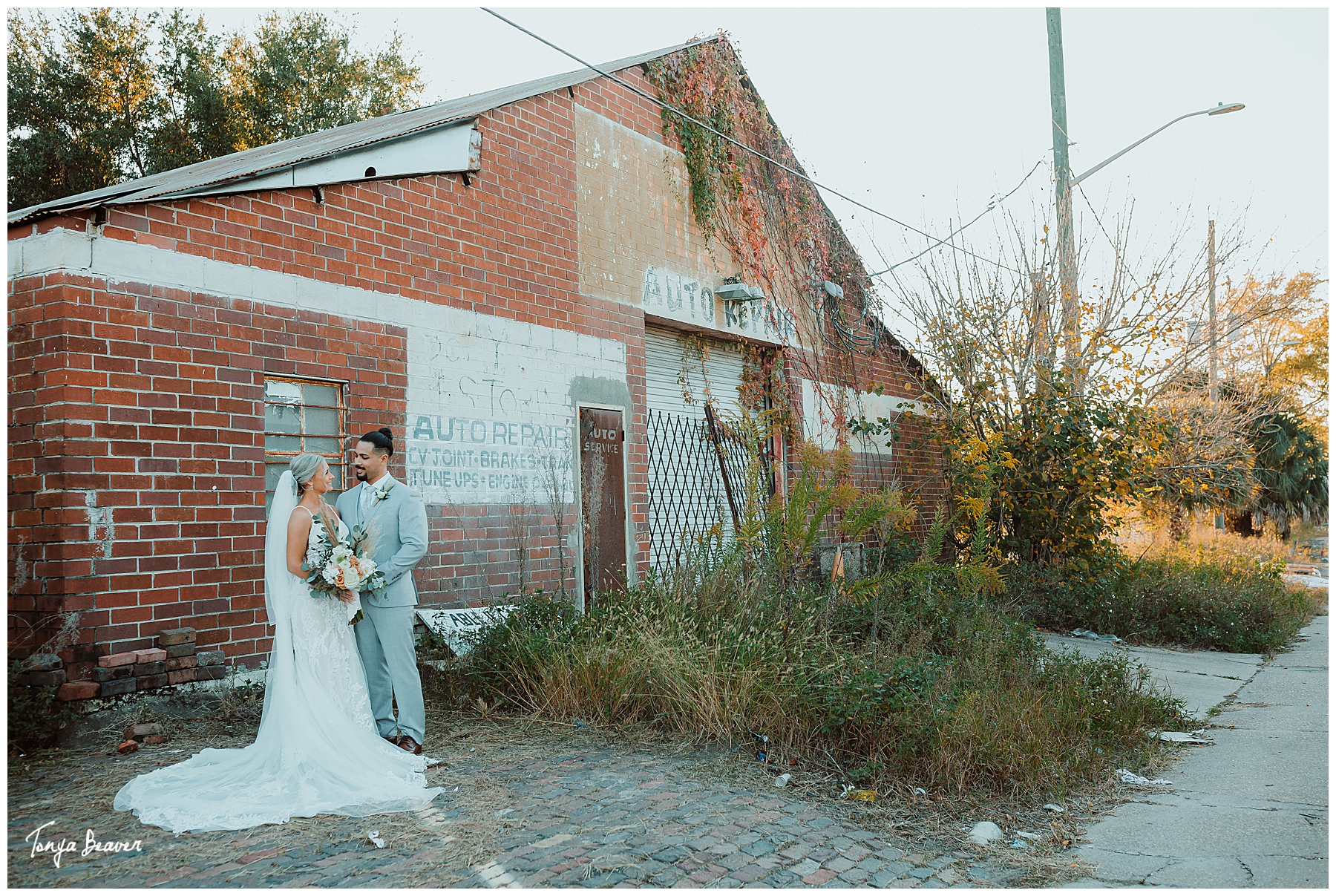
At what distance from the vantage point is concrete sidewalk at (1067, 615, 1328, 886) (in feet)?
12.8

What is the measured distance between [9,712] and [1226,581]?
1224 centimetres

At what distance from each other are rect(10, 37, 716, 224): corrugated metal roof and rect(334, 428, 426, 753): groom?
81.0 inches

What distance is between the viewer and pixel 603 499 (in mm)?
9133

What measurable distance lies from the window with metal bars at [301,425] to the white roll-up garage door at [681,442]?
3846mm

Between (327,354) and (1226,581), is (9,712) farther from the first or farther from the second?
(1226,581)

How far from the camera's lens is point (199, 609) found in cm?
577

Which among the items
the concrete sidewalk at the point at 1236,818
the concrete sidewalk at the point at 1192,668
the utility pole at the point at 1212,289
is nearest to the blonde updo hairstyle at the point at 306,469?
the concrete sidewalk at the point at 1236,818

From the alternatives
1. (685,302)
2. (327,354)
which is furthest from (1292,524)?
(327,354)

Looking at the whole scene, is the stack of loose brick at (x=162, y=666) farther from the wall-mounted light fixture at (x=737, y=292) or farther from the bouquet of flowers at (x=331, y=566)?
the wall-mounted light fixture at (x=737, y=292)

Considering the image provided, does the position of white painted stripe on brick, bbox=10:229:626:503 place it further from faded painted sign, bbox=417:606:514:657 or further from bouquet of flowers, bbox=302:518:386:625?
bouquet of flowers, bbox=302:518:386:625

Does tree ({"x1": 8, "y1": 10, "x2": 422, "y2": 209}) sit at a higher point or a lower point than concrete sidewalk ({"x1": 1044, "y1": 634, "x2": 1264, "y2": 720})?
higher

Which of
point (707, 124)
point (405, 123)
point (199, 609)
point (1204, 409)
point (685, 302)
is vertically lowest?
point (199, 609)

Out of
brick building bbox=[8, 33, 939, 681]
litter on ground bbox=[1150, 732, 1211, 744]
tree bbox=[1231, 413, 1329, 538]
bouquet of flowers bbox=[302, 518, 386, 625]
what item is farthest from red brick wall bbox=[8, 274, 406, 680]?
tree bbox=[1231, 413, 1329, 538]

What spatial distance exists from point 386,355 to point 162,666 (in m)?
2.71
